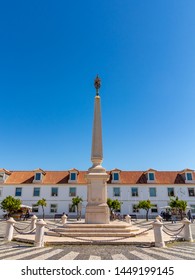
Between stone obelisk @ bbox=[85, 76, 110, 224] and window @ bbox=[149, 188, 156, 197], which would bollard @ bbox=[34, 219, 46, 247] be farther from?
window @ bbox=[149, 188, 156, 197]

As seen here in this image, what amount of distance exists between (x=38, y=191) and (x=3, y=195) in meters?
5.76

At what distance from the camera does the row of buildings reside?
1390 inches

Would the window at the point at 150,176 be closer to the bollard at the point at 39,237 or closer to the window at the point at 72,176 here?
the window at the point at 72,176

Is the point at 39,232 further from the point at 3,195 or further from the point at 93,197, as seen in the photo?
the point at 3,195

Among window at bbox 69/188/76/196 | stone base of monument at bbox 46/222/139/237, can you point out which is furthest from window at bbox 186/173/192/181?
stone base of monument at bbox 46/222/139/237

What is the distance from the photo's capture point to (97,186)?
14.5m

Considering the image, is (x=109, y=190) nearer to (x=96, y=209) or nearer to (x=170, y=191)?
(x=170, y=191)

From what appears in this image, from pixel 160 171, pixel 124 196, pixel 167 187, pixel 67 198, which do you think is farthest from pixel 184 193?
pixel 67 198

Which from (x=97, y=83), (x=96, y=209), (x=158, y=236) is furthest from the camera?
(x=97, y=83)

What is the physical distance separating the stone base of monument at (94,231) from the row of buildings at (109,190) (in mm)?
23134

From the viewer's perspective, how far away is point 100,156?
15672mm

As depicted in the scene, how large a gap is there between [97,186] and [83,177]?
24.0 m

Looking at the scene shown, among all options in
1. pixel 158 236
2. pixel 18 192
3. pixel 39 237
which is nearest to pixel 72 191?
pixel 18 192

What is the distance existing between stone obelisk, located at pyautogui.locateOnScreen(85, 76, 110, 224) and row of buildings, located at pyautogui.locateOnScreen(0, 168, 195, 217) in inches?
849
